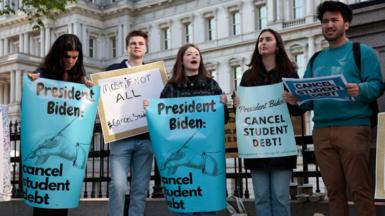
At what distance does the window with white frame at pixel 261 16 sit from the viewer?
134ft

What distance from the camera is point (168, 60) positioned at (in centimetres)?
4584

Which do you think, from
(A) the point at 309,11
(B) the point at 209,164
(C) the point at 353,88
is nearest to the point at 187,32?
(A) the point at 309,11

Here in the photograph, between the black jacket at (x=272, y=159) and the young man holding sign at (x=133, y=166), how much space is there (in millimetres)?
941

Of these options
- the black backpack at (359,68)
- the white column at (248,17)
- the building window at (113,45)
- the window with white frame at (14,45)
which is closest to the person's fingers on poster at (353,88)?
the black backpack at (359,68)

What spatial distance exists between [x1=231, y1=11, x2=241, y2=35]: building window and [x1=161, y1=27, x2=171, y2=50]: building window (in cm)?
659

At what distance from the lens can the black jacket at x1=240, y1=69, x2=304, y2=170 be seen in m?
4.33

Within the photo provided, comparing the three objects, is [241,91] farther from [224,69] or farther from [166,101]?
[224,69]

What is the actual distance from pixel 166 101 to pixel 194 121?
296 millimetres

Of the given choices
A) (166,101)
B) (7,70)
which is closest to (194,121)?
(166,101)

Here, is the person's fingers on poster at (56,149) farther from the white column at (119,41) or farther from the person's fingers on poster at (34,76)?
the white column at (119,41)

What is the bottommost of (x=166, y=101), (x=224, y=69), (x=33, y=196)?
(x=33, y=196)

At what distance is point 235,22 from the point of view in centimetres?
4300

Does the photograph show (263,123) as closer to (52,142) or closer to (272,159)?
(272,159)

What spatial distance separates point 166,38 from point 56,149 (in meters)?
43.7
